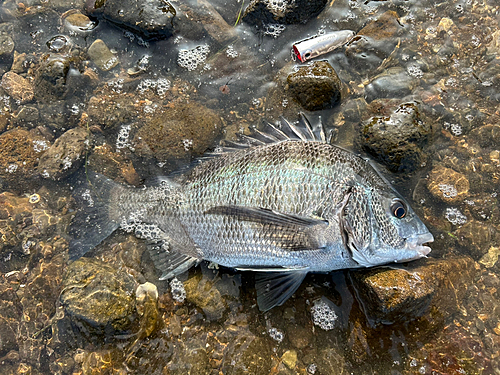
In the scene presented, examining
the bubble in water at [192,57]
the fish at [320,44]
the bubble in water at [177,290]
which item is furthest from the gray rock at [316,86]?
the bubble in water at [177,290]

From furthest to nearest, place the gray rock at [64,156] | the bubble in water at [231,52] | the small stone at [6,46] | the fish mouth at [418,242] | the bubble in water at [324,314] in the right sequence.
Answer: the small stone at [6,46], the bubble in water at [231,52], the gray rock at [64,156], the bubble in water at [324,314], the fish mouth at [418,242]

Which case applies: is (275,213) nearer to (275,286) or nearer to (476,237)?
(275,286)

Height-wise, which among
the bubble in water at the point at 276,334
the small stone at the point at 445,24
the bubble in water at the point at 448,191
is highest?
the small stone at the point at 445,24

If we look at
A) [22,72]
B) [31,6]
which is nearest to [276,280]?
[22,72]

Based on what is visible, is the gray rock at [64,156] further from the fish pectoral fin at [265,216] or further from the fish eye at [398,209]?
the fish eye at [398,209]

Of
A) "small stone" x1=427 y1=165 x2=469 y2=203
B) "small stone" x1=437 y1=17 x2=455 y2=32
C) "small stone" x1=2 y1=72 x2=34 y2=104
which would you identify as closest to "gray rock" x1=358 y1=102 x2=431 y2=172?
"small stone" x1=427 y1=165 x2=469 y2=203

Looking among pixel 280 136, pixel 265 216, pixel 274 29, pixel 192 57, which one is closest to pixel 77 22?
pixel 192 57

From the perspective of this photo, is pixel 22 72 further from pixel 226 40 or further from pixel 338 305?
pixel 338 305
